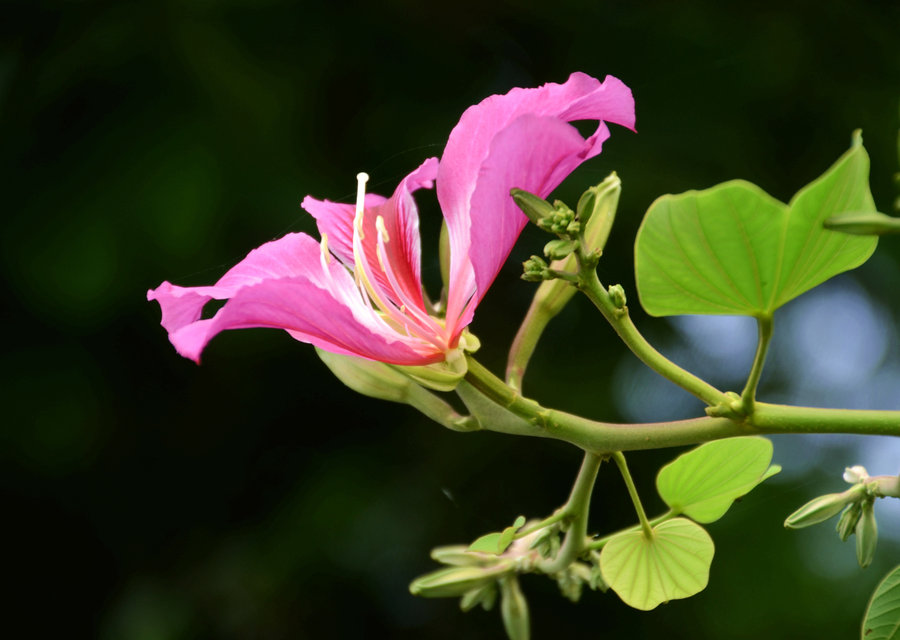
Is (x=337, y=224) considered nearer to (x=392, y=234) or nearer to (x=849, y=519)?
(x=392, y=234)

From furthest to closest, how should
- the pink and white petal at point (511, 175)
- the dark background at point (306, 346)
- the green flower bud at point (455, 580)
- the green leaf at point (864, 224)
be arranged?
the dark background at point (306, 346), the green flower bud at point (455, 580), the pink and white petal at point (511, 175), the green leaf at point (864, 224)

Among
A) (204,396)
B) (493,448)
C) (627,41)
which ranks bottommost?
(493,448)

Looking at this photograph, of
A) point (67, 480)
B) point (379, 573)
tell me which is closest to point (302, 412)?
point (379, 573)

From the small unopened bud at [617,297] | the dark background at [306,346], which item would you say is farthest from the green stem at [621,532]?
the dark background at [306,346]

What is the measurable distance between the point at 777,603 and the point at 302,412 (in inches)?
32.6

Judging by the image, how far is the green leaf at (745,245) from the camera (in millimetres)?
322

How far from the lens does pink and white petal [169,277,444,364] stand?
0.39m

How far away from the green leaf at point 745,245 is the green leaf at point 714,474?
0.09 metres

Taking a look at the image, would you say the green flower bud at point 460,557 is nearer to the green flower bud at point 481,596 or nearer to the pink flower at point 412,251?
the green flower bud at point 481,596

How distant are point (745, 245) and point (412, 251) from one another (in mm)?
243

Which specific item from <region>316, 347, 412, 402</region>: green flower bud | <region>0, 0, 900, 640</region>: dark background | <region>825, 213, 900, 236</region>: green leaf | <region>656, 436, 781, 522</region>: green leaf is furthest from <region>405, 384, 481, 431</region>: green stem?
<region>0, 0, 900, 640</region>: dark background

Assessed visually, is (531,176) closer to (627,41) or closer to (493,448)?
(493,448)

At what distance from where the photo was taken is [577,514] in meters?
0.48

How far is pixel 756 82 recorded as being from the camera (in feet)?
5.24
